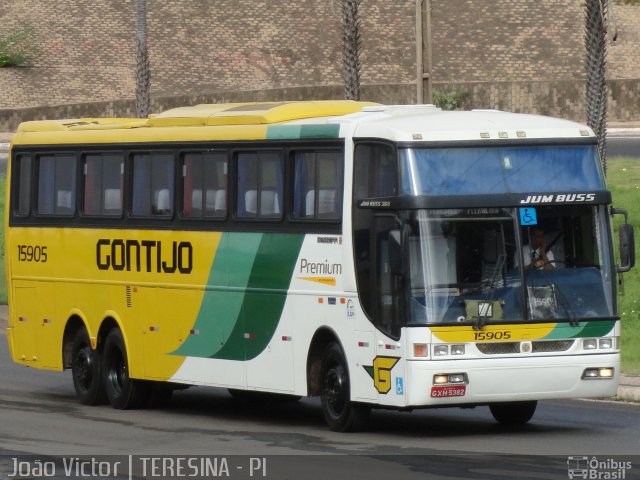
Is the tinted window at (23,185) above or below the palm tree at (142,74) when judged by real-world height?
below

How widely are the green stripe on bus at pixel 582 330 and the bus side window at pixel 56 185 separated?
7.22 meters

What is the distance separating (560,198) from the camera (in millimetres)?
15117

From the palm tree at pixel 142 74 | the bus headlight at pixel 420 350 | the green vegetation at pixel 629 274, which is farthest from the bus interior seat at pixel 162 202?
the palm tree at pixel 142 74

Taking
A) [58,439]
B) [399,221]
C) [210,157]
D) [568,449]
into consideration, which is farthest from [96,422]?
[568,449]

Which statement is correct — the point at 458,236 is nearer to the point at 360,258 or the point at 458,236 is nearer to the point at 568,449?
the point at 360,258

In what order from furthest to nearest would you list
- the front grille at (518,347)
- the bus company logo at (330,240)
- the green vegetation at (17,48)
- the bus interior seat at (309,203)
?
the green vegetation at (17,48), the bus interior seat at (309,203), the bus company logo at (330,240), the front grille at (518,347)

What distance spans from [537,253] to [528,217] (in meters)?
0.34

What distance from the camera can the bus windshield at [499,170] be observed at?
1491cm

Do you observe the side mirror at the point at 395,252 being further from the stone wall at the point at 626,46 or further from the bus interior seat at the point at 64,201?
the stone wall at the point at 626,46

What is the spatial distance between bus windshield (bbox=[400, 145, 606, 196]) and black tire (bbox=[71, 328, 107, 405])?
20.2 ft

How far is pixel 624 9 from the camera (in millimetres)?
77188

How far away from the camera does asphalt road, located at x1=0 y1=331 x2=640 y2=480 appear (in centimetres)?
1295

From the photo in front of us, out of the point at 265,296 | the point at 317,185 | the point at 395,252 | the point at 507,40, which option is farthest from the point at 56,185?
the point at 507,40

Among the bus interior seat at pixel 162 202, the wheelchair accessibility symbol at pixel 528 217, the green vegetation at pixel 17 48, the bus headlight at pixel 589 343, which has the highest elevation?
the green vegetation at pixel 17 48
